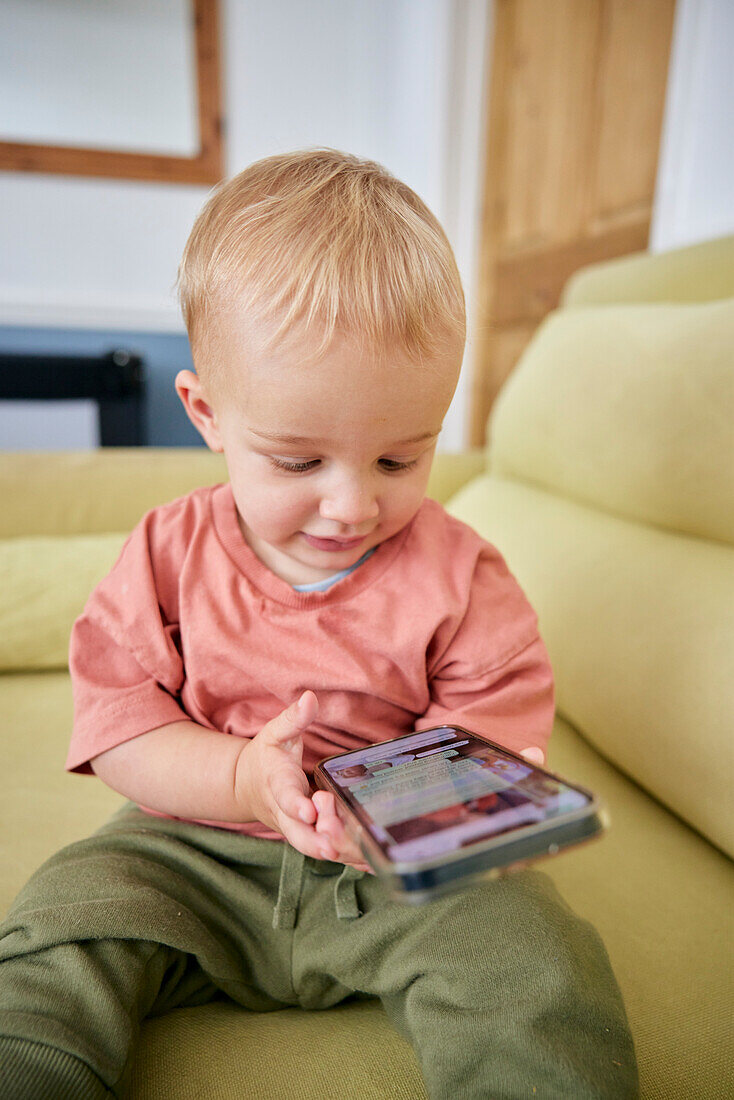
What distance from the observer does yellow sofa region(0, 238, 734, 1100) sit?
47cm

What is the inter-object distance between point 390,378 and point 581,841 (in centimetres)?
28

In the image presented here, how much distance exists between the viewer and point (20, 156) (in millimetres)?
2338

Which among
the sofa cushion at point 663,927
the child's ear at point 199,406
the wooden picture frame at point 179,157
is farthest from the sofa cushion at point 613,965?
the wooden picture frame at point 179,157

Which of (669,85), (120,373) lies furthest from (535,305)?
(120,373)

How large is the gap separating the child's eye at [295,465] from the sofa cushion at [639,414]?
1.42ft

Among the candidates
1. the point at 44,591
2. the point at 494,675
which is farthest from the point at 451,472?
the point at 494,675

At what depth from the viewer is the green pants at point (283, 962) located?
40 cm

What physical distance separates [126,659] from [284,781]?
0.66ft

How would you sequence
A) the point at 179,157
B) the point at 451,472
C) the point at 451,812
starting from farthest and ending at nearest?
the point at 179,157 → the point at 451,472 → the point at 451,812

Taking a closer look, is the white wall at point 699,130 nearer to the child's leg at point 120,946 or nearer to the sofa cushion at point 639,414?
the sofa cushion at point 639,414

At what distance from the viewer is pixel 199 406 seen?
0.58 metres

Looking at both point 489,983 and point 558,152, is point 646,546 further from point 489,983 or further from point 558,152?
point 558,152

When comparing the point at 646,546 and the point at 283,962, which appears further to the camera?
the point at 646,546

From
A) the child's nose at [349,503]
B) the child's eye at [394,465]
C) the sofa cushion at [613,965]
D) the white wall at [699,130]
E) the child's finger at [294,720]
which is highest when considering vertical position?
the white wall at [699,130]
